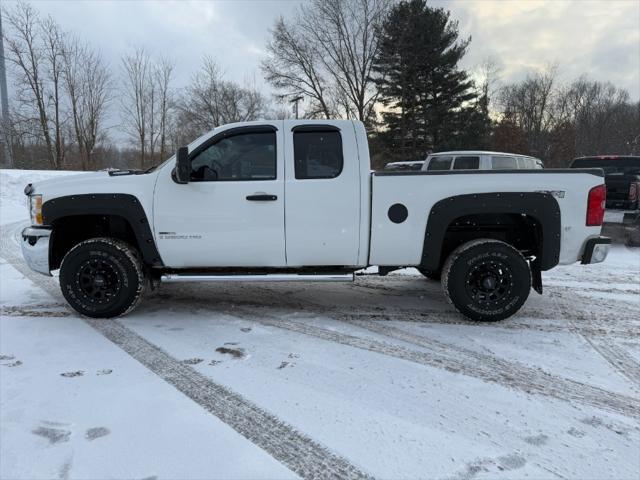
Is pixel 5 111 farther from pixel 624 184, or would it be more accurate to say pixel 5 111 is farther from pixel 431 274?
pixel 624 184

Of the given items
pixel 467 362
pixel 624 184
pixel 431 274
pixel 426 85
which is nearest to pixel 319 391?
pixel 467 362

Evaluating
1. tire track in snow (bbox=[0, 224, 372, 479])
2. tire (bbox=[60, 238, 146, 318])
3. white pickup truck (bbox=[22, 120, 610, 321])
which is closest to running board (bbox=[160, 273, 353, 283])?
white pickup truck (bbox=[22, 120, 610, 321])

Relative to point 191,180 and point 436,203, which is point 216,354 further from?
point 436,203

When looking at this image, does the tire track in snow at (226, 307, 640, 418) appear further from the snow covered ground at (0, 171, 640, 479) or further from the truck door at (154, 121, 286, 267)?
the truck door at (154, 121, 286, 267)

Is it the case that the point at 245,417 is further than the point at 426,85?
No

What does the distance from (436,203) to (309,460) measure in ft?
8.78

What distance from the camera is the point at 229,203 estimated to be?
13.9 feet

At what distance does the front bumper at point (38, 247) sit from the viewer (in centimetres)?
447

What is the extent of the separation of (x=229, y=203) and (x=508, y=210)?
107 inches

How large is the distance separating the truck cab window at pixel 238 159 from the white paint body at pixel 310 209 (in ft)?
0.27

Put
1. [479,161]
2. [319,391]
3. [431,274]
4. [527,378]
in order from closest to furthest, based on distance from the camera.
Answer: [319,391], [527,378], [431,274], [479,161]

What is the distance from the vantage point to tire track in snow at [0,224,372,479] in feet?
7.45

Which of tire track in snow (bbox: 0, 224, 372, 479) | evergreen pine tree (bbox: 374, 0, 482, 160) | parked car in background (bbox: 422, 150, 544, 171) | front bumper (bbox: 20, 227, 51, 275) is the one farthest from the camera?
evergreen pine tree (bbox: 374, 0, 482, 160)

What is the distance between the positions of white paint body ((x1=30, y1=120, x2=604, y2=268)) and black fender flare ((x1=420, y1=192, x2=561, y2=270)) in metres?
0.07
